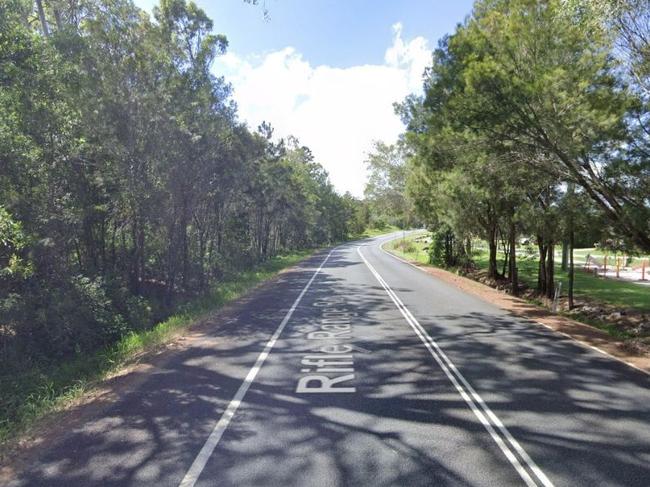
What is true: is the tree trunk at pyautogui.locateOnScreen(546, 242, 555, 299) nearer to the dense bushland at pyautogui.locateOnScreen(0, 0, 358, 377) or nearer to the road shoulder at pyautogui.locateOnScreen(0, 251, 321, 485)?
the road shoulder at pyautogui.locateOnScreen(0, 251, 321, 485)

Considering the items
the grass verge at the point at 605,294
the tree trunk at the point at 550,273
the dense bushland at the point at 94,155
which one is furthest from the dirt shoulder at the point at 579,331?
the dense bushland at the point at 94,155

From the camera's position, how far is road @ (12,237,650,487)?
447 cm

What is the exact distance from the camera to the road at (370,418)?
4.47 m

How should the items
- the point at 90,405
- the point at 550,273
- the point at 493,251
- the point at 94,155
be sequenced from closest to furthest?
1. the point at 90,405
2. the point at 94,155
3. the point at 550,273
4. the point at 493,251

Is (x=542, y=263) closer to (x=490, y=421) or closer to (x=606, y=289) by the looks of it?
(x=606, y=289)

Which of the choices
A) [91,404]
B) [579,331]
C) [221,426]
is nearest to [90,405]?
[91,404]

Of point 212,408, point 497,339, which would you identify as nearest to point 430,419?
point 212,408

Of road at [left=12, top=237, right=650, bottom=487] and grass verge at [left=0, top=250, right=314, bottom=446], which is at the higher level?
road at [left=12, top=237, right=650, bottom=487]

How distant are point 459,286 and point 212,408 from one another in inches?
680

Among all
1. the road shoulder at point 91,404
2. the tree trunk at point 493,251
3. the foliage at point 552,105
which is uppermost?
the foliage at point 552,105

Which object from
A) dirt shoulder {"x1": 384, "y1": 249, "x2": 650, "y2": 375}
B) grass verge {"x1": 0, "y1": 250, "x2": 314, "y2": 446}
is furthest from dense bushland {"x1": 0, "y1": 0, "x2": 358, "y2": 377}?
dirt shoulder {"x1": 384, "y1": 249, "x2": 650, "y2": 375}

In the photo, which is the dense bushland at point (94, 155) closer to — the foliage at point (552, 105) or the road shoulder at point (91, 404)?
the road shoulder at point (91, 404)

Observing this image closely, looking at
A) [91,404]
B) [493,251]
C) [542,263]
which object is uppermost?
[493,251]

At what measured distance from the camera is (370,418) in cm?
570
